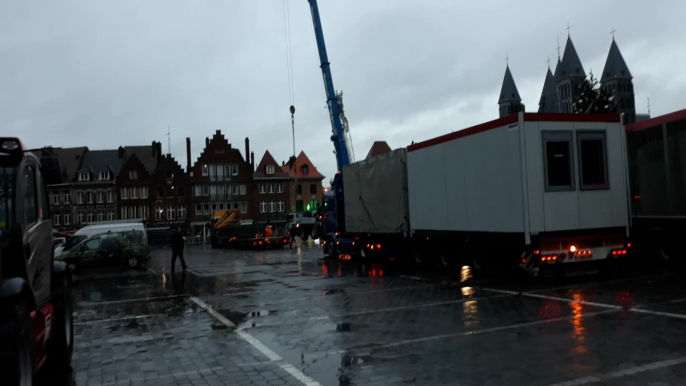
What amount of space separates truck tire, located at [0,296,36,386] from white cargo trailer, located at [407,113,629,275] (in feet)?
35.6

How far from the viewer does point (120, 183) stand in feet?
286

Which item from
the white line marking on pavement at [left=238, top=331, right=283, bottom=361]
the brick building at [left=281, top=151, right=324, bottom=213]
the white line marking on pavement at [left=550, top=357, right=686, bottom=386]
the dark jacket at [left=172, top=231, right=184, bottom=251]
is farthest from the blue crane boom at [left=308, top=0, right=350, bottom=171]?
the brick building at [left=281, top=151, right=324, bottom=213]

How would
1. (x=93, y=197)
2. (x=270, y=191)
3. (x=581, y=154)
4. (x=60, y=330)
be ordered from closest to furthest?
1. (x=60, y=330)
2. (x=581, y=154)
3. (x=93, y=197)
4. (x=270, y=191)

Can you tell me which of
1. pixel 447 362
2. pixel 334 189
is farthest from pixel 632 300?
pixel 334 189

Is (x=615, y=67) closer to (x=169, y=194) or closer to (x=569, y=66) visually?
(x=569, y=66)

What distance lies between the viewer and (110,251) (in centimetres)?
2628

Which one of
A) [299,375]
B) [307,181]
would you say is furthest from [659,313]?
[307,181]

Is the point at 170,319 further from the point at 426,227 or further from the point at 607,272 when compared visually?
the point at 607,272

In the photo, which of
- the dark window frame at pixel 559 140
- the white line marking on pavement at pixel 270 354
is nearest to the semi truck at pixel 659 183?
the dark window frame at pixel 559 140

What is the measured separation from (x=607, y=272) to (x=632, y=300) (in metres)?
4.38

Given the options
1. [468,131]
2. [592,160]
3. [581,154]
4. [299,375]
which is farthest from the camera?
[468,131]

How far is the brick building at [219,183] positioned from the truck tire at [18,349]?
82.9 metres

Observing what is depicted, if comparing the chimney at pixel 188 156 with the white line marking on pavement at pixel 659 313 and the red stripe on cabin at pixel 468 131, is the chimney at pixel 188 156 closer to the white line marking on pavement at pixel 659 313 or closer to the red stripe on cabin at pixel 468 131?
the red stripe on cabin at pixel 468 131

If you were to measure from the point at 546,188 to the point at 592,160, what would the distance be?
5.03ft
